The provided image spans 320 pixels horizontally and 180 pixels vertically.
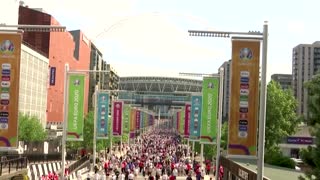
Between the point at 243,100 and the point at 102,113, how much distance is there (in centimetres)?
3810

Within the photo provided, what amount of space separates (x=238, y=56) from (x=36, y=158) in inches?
1823

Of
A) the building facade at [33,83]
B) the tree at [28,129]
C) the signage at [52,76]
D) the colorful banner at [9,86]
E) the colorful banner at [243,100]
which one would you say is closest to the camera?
the colorful banner at [243,100]

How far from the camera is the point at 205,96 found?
42.5 metres

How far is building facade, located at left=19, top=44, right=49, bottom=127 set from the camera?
282ft

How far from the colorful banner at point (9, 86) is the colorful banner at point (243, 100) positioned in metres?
8.58

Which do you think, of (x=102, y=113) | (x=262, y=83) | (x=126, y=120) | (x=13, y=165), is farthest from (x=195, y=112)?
(x=126, y=120)

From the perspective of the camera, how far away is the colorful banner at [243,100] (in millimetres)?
22547

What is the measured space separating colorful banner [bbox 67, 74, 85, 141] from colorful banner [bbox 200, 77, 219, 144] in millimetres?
8545

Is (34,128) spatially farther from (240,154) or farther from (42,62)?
(240,154)

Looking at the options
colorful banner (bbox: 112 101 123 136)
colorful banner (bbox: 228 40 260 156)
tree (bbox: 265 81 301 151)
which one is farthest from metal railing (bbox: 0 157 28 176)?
tree (bbox: 265 81 301 151)

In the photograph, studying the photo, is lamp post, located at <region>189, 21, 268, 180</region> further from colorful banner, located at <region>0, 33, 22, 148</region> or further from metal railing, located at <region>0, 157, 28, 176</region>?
metal railing, located at <region>0, 157, 28, 176</region>

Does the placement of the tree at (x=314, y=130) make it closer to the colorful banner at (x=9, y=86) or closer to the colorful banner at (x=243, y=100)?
the colorful banner at (x=243, y=100)

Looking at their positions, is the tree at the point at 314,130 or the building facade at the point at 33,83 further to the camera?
the building facade at the point at 33,83

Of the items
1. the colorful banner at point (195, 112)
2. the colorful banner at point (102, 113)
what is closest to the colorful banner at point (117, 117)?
the colorful banner at point (102, 113)
